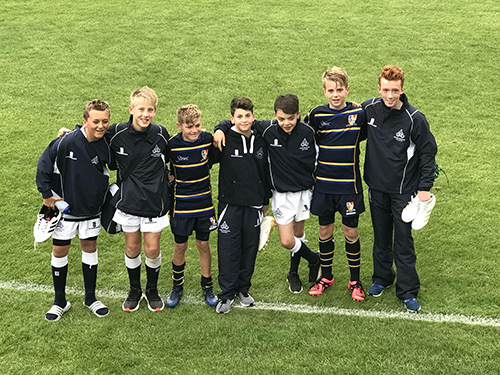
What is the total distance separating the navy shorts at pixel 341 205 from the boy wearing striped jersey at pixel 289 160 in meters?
0.10

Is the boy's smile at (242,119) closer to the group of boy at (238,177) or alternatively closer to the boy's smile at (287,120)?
the group of boy at (238,177)

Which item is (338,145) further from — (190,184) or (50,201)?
(50,201)

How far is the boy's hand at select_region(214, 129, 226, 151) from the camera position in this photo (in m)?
4.75

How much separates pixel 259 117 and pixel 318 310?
14.6 ft

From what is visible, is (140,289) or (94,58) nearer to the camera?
(140,289)

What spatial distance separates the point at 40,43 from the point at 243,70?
4112mm

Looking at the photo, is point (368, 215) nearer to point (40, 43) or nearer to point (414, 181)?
point (414, 181)

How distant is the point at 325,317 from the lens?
15.9ft

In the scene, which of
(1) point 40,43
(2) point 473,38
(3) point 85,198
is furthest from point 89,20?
(3) point 85,198

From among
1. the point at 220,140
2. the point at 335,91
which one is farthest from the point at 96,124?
the point at 335,91

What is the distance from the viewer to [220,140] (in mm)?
4746

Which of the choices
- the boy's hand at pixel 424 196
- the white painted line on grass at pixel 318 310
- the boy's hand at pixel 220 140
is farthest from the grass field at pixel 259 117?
the boy's hand at pixel 220 140

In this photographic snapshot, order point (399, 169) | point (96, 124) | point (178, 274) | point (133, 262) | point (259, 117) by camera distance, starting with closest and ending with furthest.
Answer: point (96, 124) → point (399, 169) → point (133, 262) → point (178, 274) → point (259, 117)

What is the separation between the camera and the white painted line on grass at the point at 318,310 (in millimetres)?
4777
